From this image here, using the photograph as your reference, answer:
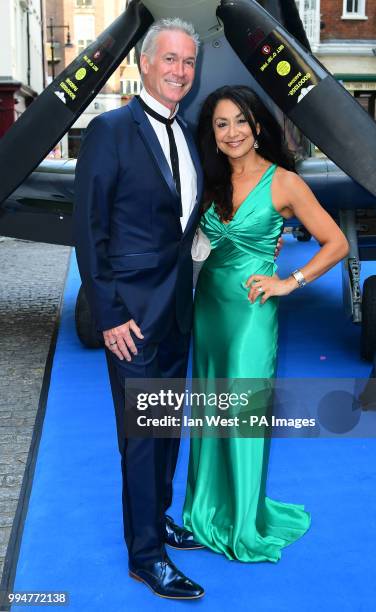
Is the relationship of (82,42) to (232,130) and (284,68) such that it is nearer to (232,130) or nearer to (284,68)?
(284,68)

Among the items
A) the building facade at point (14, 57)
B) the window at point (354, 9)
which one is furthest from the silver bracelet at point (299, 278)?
the window at point (354, 9)

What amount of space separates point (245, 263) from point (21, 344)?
416cm

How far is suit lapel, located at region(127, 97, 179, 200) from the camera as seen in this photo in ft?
8.78

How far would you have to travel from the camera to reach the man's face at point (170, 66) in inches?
106

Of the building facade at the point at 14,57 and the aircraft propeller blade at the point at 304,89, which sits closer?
the aircraft propeller blade at the point at 304,89

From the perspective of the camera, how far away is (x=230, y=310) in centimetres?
303

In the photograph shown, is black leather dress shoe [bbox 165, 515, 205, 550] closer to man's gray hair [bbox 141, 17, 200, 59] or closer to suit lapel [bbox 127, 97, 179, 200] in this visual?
suit lapel [bbox 127, 97, 179, 200]

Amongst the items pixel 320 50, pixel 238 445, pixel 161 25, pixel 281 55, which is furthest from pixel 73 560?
pixel 320 50

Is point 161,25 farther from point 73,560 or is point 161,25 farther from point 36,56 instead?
point 36,56

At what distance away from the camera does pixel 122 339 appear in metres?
2.69

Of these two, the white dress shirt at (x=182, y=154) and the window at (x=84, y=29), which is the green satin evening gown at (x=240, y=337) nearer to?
the white dress shirt at (x=182, y=154)

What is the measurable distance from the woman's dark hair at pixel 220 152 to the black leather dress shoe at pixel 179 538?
1.29m

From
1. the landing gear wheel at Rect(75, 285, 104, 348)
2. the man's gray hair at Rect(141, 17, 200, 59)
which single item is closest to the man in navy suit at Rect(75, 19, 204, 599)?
the man's gray hair at Rect(141, 17, 200, 59)

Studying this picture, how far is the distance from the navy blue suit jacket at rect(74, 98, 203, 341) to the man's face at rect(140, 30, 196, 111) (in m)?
0.10
